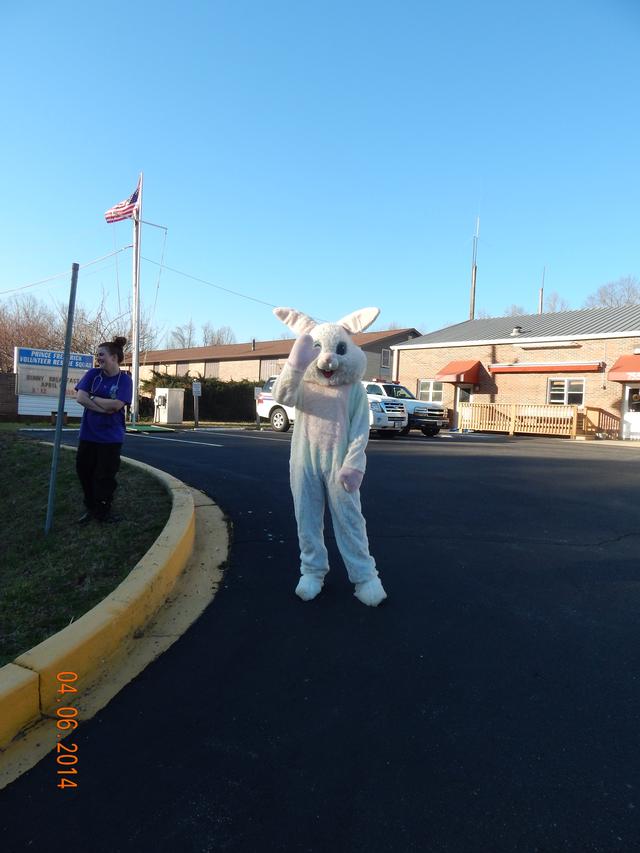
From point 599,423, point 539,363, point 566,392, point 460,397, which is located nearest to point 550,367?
point 539,363

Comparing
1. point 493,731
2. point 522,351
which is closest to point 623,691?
point 493,731

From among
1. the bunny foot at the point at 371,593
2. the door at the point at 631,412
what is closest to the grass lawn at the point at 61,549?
the bunny foot at the point at 371,593

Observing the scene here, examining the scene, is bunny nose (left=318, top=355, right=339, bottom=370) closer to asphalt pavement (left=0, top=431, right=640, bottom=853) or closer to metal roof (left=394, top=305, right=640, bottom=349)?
asphalt pavement (left=0, top=431, right=640, bottom=853)

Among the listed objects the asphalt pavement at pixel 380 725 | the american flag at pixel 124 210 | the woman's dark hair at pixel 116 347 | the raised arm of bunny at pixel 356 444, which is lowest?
the asphalt pavement at pixel 380 725

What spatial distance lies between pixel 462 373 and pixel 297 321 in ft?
78.8

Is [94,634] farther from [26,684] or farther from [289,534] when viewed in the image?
[289,534]

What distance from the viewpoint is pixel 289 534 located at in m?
4.82

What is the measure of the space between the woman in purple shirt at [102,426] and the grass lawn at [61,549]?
26 cm

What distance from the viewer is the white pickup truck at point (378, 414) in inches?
703

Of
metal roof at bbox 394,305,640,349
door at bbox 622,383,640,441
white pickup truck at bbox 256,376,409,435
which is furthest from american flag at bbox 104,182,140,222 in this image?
door at bbox 622,383,640,441

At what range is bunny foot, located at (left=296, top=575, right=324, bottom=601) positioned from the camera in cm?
338

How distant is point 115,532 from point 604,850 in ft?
12.5
